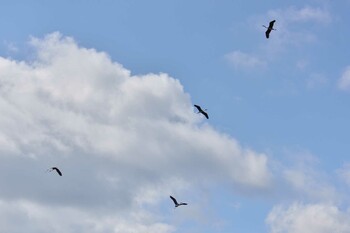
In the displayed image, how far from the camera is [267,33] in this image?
138 m

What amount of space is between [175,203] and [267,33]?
54.2 metres

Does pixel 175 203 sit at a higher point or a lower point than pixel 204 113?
lower

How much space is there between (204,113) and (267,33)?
2955cm

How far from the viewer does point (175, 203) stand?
174 m

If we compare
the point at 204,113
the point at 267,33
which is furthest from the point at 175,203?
the point at 267,33

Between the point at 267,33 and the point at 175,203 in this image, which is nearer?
the point at 267,33

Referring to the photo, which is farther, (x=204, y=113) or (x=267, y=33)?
(x=204, y=113)

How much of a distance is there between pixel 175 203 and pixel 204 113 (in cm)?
2598

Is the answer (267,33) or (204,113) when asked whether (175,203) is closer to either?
(204,113)

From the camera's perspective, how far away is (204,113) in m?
161

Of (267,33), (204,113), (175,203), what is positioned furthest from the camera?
(175,203)

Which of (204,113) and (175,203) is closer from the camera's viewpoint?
(204,113)

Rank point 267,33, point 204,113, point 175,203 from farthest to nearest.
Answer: point 175,203 < point 204,113 < point 267,33

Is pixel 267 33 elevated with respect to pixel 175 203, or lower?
elevated
